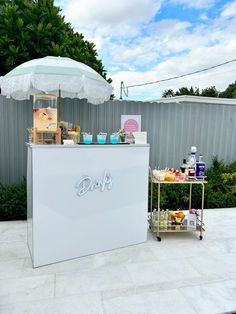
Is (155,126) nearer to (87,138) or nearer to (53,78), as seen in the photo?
(87,138)

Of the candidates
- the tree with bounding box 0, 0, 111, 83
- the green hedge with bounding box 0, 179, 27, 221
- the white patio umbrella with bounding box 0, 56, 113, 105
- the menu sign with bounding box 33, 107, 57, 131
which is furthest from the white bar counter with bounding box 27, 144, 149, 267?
the tree with bounding box 0, 0, 111, 83

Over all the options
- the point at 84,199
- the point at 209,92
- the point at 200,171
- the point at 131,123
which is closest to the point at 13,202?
the point at 84,199

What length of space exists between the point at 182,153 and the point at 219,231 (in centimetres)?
181

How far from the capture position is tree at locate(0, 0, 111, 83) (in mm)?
4672

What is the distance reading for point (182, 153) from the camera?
16.6 feet

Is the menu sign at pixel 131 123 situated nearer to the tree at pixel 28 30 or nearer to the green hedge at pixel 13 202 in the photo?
the tree at pixel 28 30

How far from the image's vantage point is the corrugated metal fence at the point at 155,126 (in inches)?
163

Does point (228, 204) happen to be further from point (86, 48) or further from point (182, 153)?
point (86, 48)

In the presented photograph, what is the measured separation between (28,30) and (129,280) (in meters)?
4.76

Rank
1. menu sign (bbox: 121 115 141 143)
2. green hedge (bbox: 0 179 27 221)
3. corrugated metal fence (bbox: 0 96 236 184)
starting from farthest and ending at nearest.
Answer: menu sign (bbox: 121 115 141 143) < corrugated metal fence (bbox: 0 96 236 184) < green hedge (bbox: 0 179 27 221)

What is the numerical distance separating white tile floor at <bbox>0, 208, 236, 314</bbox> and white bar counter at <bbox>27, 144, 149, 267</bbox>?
0.17m

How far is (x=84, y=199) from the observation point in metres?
2.78

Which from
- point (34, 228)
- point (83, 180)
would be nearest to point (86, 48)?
point (83, 180)

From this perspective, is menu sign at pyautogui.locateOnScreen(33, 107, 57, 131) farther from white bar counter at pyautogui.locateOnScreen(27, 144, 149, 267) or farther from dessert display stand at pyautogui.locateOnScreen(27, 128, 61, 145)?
white bar counter at pyautogui.locateOnScreen(27, 144, 149, 267)
